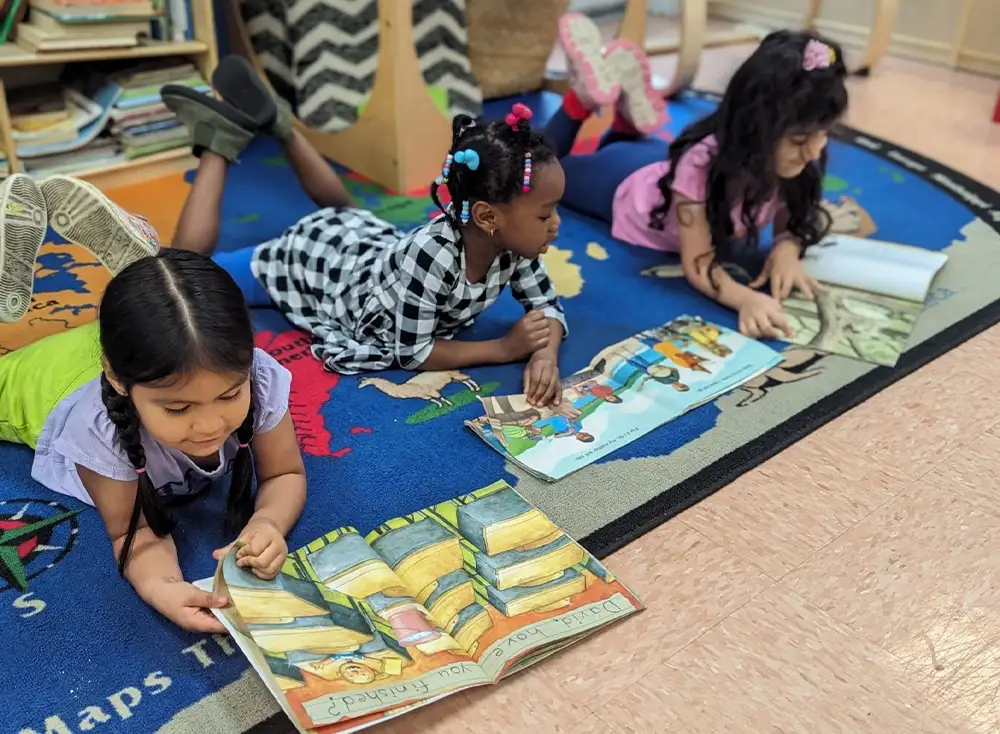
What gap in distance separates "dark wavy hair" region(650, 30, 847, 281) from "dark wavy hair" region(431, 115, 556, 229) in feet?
1.46

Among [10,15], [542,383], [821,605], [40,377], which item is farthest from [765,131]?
[10,15]

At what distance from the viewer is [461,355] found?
→ 1.35m

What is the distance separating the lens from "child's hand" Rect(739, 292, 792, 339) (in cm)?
148

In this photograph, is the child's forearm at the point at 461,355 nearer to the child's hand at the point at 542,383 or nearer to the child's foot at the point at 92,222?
the child's hand at the point at 542,383

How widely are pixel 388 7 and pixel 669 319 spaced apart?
2.79ft

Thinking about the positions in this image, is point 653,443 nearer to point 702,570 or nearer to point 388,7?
point 702,570

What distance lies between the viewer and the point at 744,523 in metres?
1.10

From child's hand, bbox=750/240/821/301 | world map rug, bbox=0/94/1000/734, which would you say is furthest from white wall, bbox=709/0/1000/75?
child's hand, bbox=750/240/821/301

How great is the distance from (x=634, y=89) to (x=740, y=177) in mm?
626

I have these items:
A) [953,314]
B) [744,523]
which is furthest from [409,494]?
[953,314]

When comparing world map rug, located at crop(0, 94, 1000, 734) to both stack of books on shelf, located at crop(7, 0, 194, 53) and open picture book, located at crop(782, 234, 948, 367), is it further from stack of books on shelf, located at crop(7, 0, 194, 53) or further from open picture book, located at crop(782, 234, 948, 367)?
stack of books on shelf, located at crop(7, 0, 194, 53)

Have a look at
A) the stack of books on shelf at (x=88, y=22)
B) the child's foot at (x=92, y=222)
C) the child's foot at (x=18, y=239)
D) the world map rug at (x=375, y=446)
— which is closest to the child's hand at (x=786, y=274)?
the world map rug at (x=375, y=446)

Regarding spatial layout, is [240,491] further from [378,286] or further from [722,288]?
[722,288]

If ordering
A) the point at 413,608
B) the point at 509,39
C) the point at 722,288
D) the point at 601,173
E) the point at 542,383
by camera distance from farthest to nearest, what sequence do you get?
the point at 509,39
the point at 601,173
the point at 722,288
the point at 542,383
the point at 413,608
